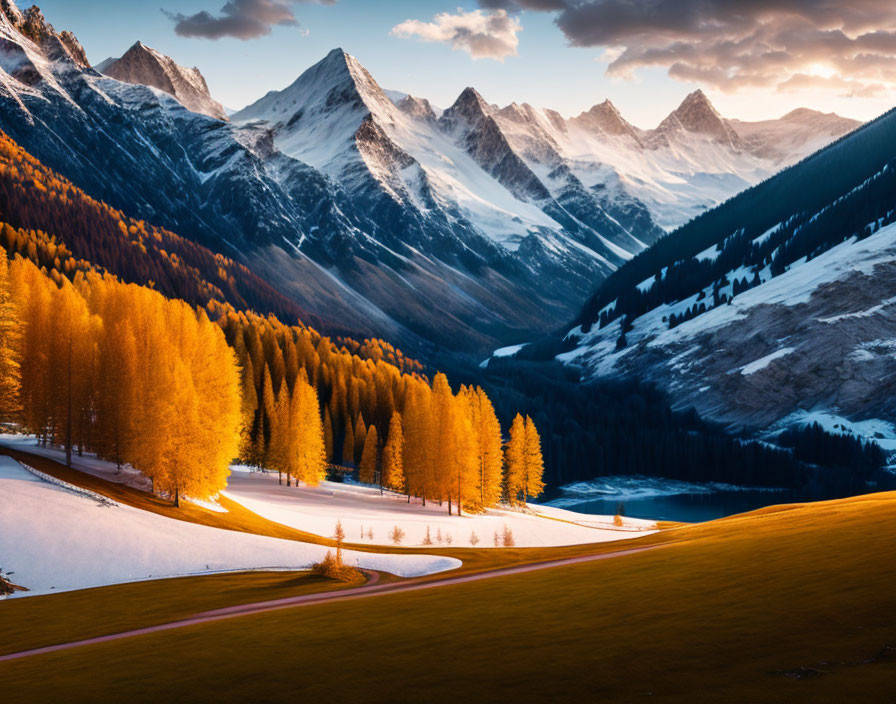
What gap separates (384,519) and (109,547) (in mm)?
34142

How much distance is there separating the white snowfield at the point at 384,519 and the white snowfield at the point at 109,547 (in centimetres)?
1472

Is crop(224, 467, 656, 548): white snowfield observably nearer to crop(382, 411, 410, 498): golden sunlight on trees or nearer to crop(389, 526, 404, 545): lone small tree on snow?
→ crop(389, 526, 404, 545): lone small tree on snow

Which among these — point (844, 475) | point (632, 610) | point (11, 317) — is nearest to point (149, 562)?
point (11, 317)

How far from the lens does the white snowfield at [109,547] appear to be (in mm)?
46688

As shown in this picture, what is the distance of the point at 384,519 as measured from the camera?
7962 centimetres

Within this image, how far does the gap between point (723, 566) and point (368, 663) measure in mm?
17500

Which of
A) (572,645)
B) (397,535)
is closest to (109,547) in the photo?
(397,535)

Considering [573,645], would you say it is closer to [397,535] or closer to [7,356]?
[397,535]

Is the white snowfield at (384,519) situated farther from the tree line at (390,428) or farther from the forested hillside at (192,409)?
the forested hillside at (192,409)

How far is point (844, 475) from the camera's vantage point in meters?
168

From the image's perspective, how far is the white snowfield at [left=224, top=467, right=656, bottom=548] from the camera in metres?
73.4

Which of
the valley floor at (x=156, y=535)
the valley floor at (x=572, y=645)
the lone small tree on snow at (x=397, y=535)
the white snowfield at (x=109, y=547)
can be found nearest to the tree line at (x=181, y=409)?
the valley floor at (x=156, y=535)

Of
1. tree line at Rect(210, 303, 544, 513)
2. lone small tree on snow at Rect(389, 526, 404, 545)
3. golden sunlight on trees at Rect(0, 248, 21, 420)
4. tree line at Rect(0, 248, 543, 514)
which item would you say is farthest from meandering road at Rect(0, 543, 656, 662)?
tree line at Rect(210, 303, 544, 513)

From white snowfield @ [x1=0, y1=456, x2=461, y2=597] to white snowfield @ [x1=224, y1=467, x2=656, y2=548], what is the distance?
48.3ft
